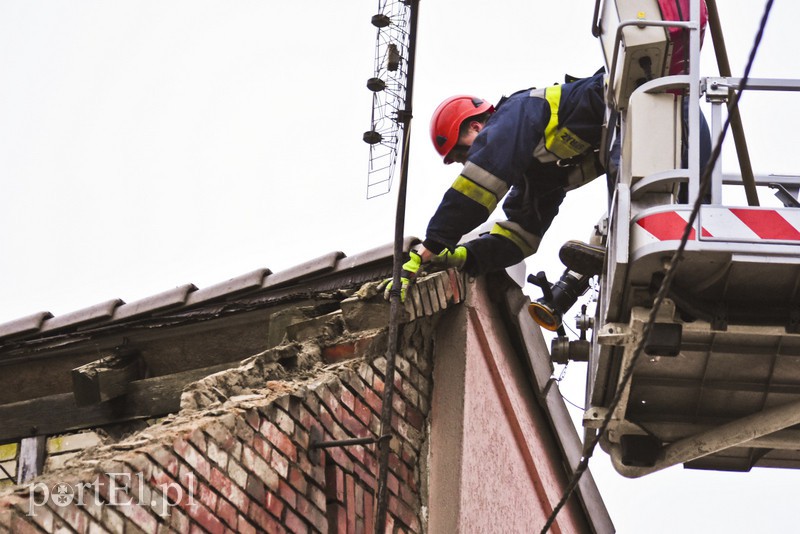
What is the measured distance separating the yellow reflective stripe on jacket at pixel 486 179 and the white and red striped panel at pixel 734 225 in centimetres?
124

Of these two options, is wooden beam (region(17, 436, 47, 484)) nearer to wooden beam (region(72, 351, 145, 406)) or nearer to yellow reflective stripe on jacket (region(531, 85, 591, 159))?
wooden beam (region(72, 351, 145, 406))

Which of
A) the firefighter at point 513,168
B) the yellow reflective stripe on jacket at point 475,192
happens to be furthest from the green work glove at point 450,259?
the yellow reflective stripe on jacket at point 475,192

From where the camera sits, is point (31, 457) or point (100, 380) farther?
point (31, 457)

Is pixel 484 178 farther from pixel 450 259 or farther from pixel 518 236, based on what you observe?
pixel 518 236

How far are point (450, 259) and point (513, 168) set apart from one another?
1.81 feet

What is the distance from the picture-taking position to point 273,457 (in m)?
4.68

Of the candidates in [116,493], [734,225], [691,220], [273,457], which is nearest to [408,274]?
[273,457]

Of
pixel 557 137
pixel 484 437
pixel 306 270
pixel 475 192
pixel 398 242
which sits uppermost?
pixel 557 137

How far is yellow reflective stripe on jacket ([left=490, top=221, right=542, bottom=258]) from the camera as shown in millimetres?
6609

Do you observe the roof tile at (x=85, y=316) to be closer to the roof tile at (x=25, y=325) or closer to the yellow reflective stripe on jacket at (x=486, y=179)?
the roof tile at (x=25, y=325)

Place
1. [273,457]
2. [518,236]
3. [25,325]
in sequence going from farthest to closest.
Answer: [25,325]
[518,236]
[273,457]

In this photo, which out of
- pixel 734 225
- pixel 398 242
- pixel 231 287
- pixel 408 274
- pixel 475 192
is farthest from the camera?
pixel 231 287

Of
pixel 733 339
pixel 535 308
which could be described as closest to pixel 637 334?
pixel 733 339

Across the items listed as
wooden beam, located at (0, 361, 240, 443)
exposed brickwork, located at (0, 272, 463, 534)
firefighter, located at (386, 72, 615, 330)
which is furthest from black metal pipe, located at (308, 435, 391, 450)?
wooden beam, located at (0, 361, 240, 443)
